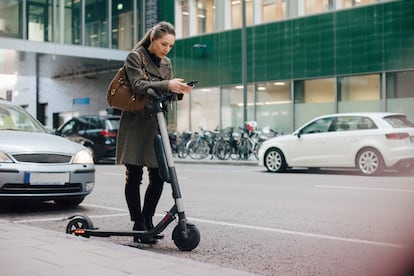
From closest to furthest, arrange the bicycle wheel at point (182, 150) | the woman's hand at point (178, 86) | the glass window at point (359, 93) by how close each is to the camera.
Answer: the woman's hand at point (178, 86) → the glass window at point (359, 93) → the bicycle wheel at point (182, 150)

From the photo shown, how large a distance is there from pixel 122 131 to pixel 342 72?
19935 mm

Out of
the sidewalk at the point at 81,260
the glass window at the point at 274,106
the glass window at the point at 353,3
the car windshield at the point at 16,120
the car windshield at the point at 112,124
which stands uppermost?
the glass window at the point at 353,3

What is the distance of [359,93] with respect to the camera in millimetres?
23609

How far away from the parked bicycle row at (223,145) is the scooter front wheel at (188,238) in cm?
1618

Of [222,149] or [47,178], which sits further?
[222,149]

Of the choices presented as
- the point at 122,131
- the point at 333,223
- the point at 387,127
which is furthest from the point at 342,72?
the point at 122,131

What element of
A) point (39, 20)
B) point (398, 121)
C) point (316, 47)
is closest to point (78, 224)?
point (398, 121)

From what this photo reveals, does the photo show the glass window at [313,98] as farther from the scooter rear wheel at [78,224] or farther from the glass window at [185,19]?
the scooter rear wheel at [78,224]

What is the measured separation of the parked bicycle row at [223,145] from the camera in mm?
21359

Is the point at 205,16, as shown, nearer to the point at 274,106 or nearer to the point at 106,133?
the point at 274,106

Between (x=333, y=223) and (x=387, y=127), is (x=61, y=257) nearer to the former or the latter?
(x=333, y=223)

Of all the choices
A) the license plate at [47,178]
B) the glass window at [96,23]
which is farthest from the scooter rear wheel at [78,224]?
the glass window at [96,23]

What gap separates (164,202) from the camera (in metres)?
9.00

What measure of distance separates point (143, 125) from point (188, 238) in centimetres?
102
